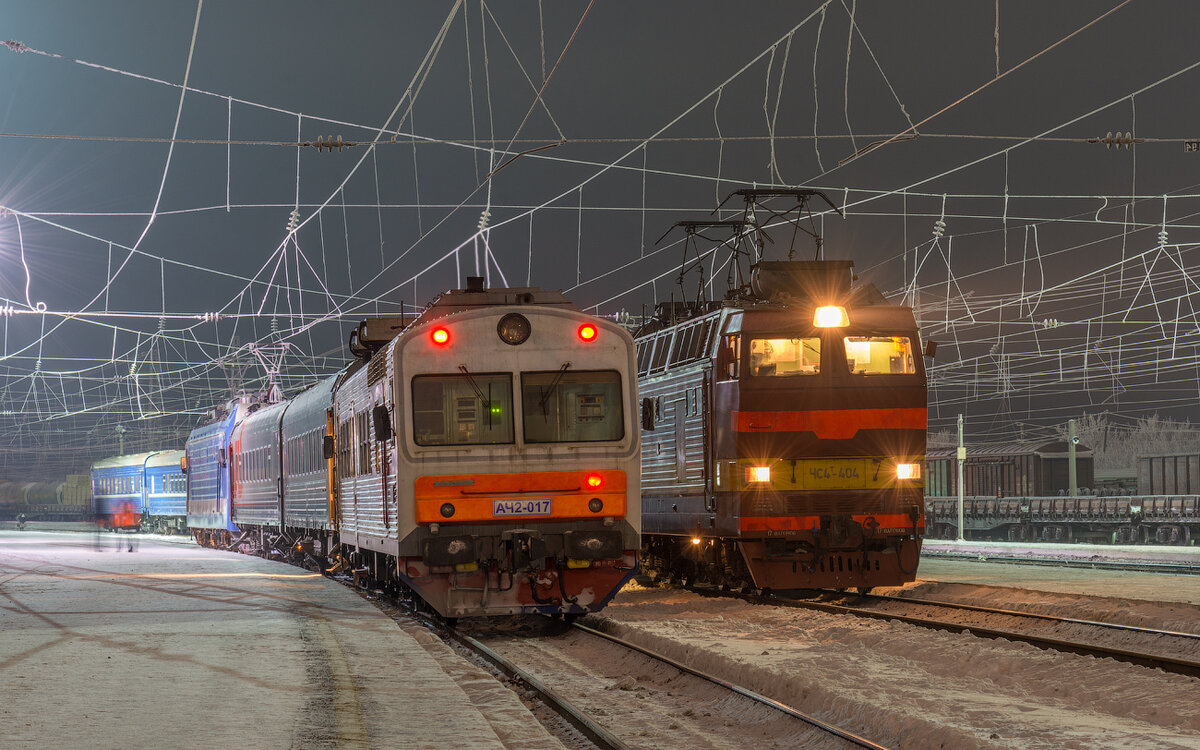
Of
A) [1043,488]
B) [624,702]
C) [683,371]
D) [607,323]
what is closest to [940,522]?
[1043,488]

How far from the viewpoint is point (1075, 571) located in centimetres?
2508

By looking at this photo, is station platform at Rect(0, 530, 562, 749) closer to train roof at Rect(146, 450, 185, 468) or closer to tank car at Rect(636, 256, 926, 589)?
tank car at Rect(636, 256, 926, 589)

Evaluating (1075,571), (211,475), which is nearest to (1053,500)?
(1075,571)

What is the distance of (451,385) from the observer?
49.6ft

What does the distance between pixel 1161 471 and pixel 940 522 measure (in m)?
7.72

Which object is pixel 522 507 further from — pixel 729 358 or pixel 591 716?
pixel 729 358

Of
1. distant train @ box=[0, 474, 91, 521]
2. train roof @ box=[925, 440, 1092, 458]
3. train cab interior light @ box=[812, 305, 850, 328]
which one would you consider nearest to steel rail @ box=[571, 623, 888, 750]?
train cab interior light @ box=[812, 305, 850, 328]

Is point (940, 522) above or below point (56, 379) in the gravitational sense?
below

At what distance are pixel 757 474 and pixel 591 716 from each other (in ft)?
24.9

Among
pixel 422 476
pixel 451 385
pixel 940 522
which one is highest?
pixel 451 385

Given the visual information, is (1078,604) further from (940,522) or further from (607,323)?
(940,522)

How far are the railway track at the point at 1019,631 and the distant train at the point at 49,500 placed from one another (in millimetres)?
74782

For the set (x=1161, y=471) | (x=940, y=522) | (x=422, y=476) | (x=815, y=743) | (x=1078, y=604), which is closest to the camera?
(x=815, y=743)

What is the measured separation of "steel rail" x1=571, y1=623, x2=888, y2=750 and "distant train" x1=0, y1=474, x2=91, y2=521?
Result: 3083 inches
